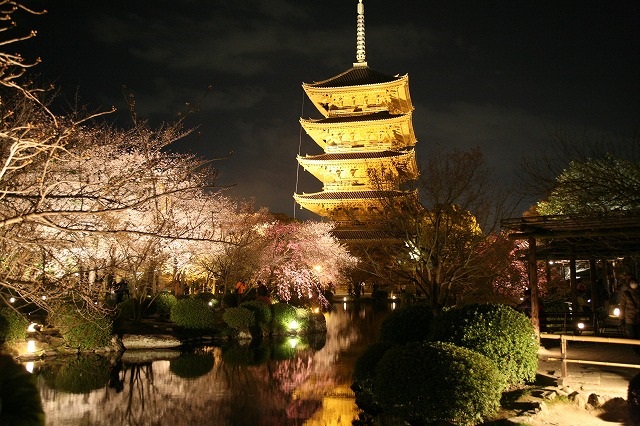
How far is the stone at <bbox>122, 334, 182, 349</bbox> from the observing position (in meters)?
16.5

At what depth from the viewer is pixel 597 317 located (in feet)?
47.8

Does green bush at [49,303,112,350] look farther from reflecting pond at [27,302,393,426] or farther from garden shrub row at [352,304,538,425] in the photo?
garden shrub row at [352,304,538,425]

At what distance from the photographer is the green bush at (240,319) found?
19.4 meters

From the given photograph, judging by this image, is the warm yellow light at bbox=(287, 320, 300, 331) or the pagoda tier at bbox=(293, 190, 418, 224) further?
the pagoda tier at bbox=(293, 190, 418, 224)

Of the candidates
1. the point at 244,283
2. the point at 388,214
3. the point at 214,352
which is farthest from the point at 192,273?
the point at 388,214

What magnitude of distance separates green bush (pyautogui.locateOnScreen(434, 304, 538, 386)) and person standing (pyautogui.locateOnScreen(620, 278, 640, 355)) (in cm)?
399

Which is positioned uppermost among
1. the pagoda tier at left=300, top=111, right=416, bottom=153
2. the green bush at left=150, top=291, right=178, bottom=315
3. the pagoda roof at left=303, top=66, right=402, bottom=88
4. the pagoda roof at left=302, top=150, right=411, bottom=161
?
the pagoda roof at left=303, top=66, right=402, bottom=88

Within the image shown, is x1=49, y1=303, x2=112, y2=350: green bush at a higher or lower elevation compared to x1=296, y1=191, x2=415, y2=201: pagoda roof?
lower

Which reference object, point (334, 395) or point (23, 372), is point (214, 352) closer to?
point (334, 395)

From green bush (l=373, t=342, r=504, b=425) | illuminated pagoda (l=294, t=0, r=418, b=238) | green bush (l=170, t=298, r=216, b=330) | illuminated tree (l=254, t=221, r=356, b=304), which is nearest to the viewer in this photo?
green bush (l=373, t=342, r=504, b=425)

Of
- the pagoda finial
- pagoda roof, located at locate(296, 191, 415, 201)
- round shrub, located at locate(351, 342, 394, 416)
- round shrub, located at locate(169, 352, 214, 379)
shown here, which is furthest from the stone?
the pagoda finial

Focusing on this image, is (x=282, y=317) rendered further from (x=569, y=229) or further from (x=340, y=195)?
(x=340, y=195)

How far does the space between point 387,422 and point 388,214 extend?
8279mm

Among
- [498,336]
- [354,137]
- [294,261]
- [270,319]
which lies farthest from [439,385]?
[354,137]
